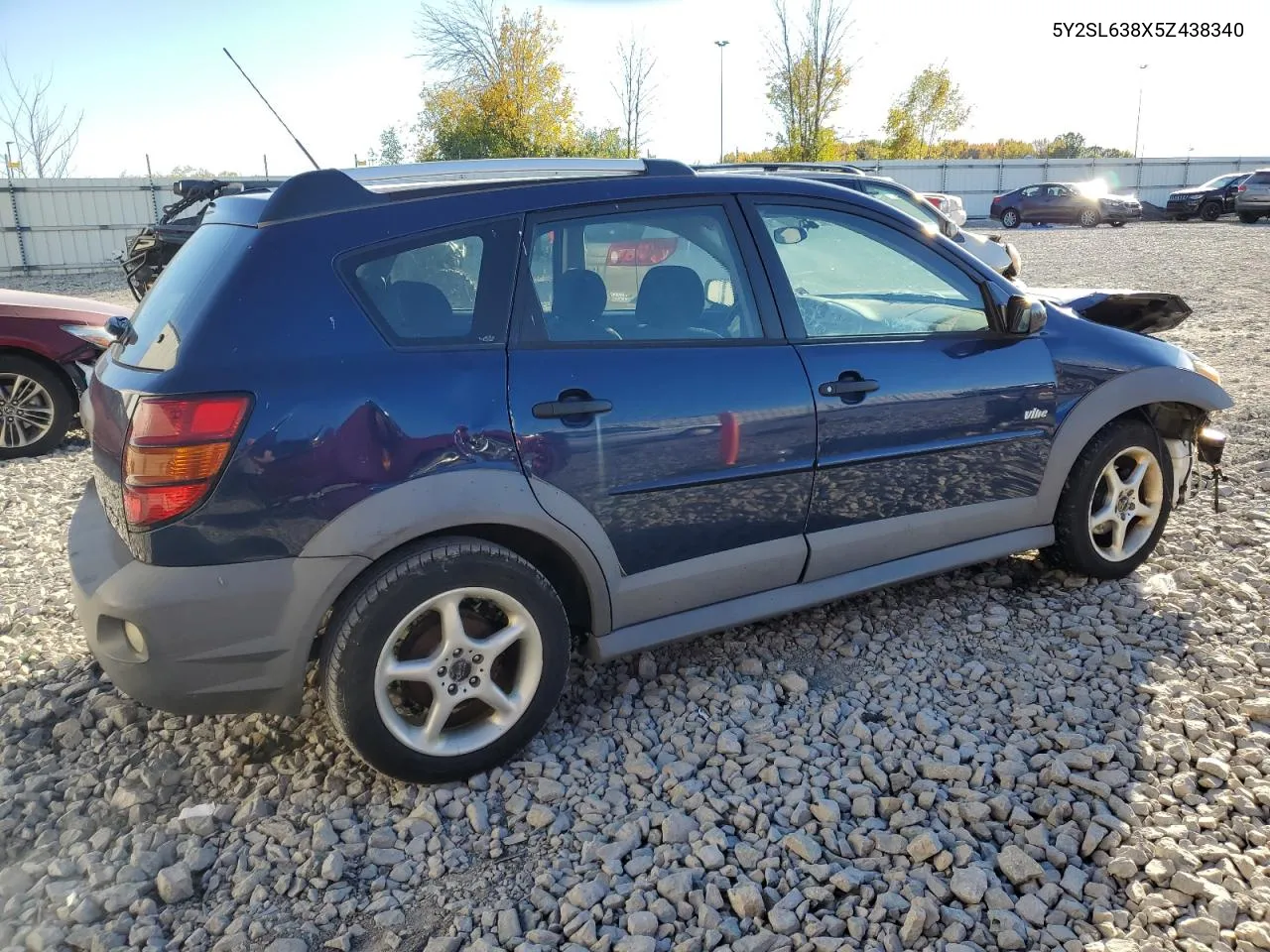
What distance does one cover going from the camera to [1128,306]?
4613mm

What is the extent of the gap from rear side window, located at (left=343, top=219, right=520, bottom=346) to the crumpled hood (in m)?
2.73

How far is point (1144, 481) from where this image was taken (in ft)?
13.9

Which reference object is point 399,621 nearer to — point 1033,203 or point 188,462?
point 188,462

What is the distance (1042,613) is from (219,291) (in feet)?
10.7

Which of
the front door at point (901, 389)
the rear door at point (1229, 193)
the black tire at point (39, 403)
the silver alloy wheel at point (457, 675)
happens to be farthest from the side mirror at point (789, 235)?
the rear door at point (1229, 193)

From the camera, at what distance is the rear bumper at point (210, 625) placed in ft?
8.41

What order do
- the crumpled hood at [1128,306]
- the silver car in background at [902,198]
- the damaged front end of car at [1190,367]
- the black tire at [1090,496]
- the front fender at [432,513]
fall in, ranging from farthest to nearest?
1. the silver car in background at [902,198]
2. the crumpled hood at [1128,306]
3. the damaged front end of car at [1190,367]
4. the black tire at [1090,496]
5. the front fender at [432,513]

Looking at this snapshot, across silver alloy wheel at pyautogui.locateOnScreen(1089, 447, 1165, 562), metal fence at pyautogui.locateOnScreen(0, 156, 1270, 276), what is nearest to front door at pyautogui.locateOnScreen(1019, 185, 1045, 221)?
metal fence at pyautogui.locateOnScreen(0, 156, 1270, 276)

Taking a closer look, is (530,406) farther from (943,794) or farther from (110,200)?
(110,200)

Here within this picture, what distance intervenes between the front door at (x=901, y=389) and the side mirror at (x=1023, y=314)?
54 millimetres

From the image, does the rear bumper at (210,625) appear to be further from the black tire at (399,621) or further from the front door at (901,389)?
the front door at (901,389)

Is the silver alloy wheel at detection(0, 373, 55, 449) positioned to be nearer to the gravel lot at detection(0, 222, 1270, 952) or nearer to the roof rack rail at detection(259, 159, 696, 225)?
the gravel lot at detection(0, 222, 1270, 952)

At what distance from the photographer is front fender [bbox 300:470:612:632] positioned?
8.61 feet

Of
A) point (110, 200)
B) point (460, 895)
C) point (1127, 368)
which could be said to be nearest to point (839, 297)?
point (1127, 368)
